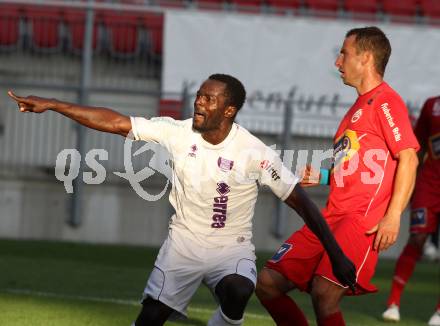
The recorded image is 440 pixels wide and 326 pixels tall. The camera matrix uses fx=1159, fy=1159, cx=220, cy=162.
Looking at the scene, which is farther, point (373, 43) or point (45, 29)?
point (45, 29)

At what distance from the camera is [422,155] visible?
941 cm

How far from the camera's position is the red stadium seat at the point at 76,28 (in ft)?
60.1

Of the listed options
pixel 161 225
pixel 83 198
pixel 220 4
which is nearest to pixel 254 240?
pixel 161 225

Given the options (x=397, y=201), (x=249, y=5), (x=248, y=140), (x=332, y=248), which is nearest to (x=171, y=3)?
(x=249, y=5)

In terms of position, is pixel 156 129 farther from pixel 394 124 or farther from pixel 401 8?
pixel 401 8

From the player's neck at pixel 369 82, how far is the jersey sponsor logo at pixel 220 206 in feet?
3.11

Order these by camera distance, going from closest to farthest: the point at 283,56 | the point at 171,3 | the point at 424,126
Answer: the point at 424,126 → the point at 283,56 → the point at 171,3

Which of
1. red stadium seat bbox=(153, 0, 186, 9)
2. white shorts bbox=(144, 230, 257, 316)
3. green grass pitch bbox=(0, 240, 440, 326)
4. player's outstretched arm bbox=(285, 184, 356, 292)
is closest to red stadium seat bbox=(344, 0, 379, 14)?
red stadium seat bbox=(153, 0, 186, 9)

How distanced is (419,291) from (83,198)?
20.3 ft

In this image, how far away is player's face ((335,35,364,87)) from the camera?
21.6 feet

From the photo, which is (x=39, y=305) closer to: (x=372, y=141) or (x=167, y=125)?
(x=167, y=125)

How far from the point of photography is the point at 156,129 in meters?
6.56

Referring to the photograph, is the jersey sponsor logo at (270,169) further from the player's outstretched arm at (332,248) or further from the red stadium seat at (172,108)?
the red stadium seat at (172,108)

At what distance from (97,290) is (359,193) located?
16.5 feet
